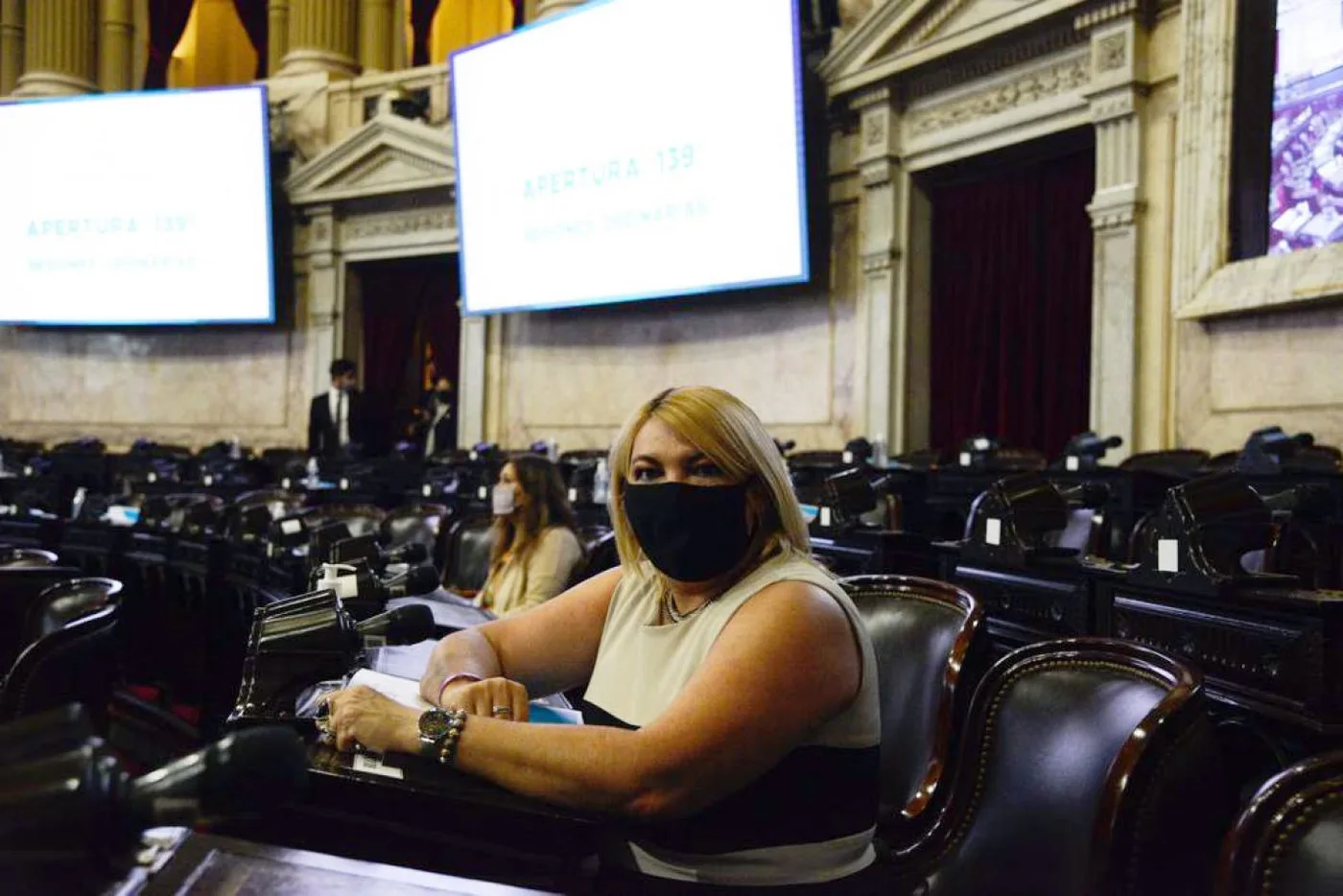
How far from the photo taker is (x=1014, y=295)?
293 inches

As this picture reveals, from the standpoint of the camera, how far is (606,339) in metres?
9.73

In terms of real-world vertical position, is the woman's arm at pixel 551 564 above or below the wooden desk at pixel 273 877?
below

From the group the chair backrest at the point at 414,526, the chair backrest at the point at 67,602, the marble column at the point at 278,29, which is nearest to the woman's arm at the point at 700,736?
the chair backrest at the point at 67,602

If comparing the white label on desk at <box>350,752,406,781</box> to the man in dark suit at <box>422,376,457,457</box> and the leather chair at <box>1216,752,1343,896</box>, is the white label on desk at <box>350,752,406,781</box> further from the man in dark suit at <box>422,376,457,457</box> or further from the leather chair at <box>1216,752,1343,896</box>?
the man in dark suit at <box>422,376,457,457</box>

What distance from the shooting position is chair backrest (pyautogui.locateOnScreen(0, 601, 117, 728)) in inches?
87.4

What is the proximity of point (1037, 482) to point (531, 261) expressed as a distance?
6715 mm

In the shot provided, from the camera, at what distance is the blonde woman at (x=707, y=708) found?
1358 millimetres

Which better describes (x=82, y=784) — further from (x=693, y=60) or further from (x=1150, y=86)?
(x=693, y=60)

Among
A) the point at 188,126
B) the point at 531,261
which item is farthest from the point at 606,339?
the point at 188,126

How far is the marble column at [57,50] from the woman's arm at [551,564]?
11539 millimetres

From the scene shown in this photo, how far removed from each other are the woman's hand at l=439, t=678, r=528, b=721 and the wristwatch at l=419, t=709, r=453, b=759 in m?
0.14

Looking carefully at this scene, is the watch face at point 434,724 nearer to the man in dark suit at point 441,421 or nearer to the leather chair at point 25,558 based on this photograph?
the leather chair at point 25,558

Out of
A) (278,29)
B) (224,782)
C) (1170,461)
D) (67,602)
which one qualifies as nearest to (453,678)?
(224,782)

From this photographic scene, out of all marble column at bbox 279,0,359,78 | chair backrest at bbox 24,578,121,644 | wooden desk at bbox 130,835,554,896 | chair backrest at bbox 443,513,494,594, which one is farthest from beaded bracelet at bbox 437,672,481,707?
marble column at bbox 279,0,359,78
